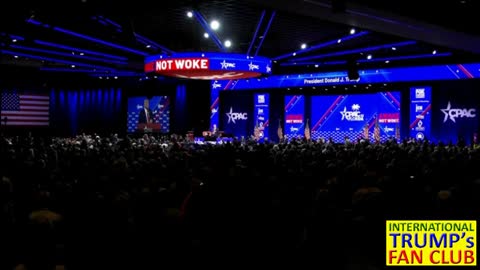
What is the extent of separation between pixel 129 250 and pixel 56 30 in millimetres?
12977

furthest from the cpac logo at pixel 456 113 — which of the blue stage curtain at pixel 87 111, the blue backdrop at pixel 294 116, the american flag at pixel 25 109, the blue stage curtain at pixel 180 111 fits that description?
the american flag at pixel 25 109

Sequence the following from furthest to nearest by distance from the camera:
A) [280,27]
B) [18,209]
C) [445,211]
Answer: [280,27], [18,209], [445,211]

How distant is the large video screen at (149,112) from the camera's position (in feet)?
92.9

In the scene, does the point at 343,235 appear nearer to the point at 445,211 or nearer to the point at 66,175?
the point at 445,211

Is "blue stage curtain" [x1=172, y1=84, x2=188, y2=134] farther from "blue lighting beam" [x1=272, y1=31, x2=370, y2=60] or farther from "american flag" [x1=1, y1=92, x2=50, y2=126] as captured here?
"american flag" [x1=1, y1=92, x2=50, y2=126]

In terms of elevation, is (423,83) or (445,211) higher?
(423,83)

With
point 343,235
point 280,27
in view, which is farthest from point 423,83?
point 343,235

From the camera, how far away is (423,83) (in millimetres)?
21797

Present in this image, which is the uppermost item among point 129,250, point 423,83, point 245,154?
point 423,83

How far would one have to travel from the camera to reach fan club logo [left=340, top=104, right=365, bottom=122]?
24.1m

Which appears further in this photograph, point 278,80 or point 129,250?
point 278,80

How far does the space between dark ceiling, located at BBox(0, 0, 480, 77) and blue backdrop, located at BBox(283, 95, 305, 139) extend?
2.13m

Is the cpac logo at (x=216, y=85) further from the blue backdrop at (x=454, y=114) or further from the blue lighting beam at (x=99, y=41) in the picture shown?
the blue backdrop at (x=454, y=114)

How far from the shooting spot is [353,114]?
24.3 m
